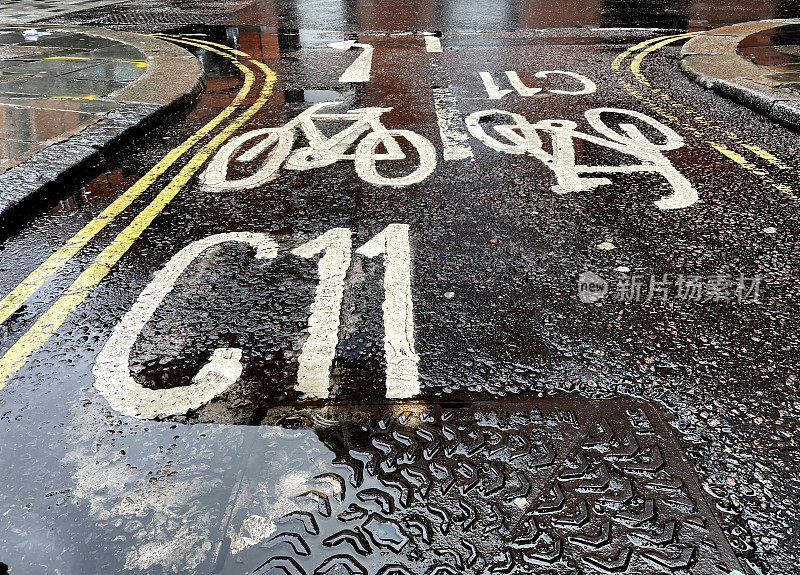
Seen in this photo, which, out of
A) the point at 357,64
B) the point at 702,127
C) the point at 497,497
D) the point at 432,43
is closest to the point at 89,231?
the point at 497,497

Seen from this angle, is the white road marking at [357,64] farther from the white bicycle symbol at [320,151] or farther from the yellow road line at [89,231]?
the yellow road line at [89,231]

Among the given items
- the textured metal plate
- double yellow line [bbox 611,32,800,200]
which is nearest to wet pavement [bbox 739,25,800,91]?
double yellow line [bbox 611,32,800,200]

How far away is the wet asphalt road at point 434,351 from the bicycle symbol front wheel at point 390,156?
0.09 metres

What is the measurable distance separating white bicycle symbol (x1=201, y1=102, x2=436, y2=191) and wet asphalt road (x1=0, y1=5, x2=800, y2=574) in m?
0.11

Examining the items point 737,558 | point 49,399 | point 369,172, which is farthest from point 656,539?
point 369,172

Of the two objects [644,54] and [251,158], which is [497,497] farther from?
[644,54]

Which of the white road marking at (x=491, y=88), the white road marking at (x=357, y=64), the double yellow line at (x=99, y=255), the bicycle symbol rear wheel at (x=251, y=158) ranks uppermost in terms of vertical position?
the white road marking at (x=357, y=64)

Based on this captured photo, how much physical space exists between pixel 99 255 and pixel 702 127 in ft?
16.2

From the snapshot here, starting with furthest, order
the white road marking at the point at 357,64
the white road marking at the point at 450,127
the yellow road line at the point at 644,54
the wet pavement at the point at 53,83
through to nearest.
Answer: the white road marking at the point at 357,64 → the yellow road line at the point at 644,54 → the wet pavement at the point at 53,83 → the white road marking at the point at 450,127

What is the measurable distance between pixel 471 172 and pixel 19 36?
31.7ft

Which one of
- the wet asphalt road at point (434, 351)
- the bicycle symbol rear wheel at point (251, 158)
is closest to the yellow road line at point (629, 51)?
the wet asphalt road at point (434, 351)

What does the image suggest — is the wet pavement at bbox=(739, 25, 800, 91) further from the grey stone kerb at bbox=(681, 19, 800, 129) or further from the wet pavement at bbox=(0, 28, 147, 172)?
the wet pavement at bbox=(0, 28, 147, 172)

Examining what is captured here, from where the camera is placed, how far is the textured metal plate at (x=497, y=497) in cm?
193

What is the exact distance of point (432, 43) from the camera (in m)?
10.5
